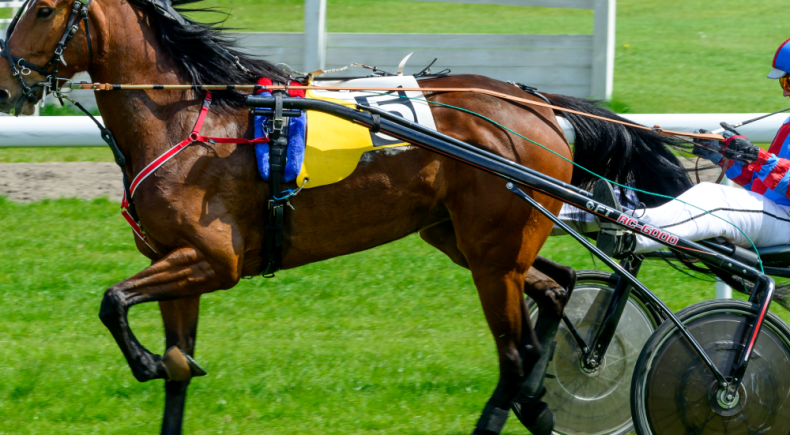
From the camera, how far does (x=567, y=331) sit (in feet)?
14.0

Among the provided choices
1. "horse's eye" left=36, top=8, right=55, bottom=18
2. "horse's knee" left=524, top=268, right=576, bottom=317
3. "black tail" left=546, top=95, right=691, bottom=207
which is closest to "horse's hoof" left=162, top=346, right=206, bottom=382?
"horse's eye" left=36, top=8, right=55, bottom=18

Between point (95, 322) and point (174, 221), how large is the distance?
1.99 m

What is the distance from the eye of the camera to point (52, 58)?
3484mm

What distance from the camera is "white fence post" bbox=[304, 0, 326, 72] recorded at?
30.8ft

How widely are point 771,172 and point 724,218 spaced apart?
0.89ft

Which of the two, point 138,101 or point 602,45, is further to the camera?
point 602,45

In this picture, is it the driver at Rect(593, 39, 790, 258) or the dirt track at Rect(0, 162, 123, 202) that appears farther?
the dirt track at Rect(0, 162, 123, 202)

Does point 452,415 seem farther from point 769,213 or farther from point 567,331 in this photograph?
point 769,213

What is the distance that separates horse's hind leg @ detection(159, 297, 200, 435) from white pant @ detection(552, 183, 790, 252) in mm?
1969

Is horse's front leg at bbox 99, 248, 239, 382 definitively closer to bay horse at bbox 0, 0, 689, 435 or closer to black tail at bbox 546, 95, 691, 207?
bay horse at bbox 0, 0, 689, 435

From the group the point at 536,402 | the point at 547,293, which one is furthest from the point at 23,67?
the point at 536,402

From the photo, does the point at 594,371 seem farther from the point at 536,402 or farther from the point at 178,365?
the point at 178,365

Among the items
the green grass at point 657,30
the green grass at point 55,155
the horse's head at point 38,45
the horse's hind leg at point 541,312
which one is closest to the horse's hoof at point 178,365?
the horse's head at point 38,45

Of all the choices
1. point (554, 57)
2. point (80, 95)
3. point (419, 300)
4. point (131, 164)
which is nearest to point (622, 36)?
point (554, 57)
